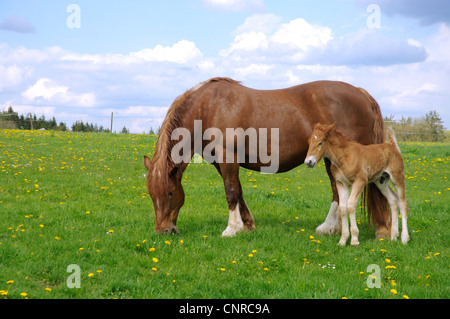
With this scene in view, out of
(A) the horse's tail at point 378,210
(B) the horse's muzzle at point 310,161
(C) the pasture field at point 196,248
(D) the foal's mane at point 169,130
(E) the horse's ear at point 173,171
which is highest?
(D) the foal's mane at point 169,130

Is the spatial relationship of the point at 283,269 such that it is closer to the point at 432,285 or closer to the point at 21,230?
the point at 432,285

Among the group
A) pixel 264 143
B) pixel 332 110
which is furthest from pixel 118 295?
pixel 332 110

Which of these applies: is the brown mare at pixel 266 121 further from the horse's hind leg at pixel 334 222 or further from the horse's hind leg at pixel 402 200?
the horse's hind leg at pixel 402 200

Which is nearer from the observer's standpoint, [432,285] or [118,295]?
[118,295]

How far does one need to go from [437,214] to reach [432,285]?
485 centimetres

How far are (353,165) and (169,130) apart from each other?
10.7 ft

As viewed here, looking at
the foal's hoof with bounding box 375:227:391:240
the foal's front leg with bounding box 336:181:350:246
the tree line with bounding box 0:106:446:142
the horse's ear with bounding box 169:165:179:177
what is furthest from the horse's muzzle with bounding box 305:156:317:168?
the tree line with bounding box 0:106:446:142

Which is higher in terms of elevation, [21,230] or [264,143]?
[264,143]

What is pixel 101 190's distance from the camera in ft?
36.4

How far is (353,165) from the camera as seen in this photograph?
265 inches

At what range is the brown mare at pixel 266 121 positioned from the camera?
7.32 metres

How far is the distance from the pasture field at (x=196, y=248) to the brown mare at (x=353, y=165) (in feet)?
1.77

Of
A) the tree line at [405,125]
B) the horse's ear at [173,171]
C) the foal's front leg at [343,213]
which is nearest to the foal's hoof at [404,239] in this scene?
the foal's front leg at [343,213]
